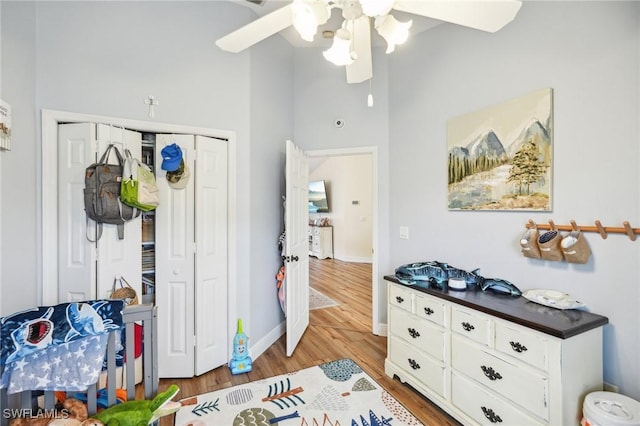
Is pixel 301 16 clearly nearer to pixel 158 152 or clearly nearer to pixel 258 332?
pixel 158 152

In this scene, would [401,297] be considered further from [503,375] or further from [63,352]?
[63,352]

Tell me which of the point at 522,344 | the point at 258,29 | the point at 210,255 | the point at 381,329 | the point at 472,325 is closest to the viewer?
the point at 258,29

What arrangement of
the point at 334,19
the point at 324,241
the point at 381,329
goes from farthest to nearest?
1. the point at 324,241
2. the point at 381,329
3. the point at 334,19

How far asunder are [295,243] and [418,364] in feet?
4.65

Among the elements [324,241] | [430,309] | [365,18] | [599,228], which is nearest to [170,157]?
[365,18]

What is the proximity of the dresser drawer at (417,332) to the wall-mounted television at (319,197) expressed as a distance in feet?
18.5

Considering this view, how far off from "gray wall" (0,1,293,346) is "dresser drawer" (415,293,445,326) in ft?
4.69

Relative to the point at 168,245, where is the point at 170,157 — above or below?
above

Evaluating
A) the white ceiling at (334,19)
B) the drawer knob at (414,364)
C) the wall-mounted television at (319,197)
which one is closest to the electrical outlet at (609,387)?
the drawer knob at (414,364)

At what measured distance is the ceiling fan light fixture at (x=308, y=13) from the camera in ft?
3.69

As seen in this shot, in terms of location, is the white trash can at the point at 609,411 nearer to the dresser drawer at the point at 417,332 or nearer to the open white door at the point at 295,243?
the dresser drawer at the point at 417,332

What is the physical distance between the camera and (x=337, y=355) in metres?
2.68

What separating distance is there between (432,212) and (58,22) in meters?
3.09

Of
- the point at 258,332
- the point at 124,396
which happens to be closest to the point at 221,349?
the point at 258,332
